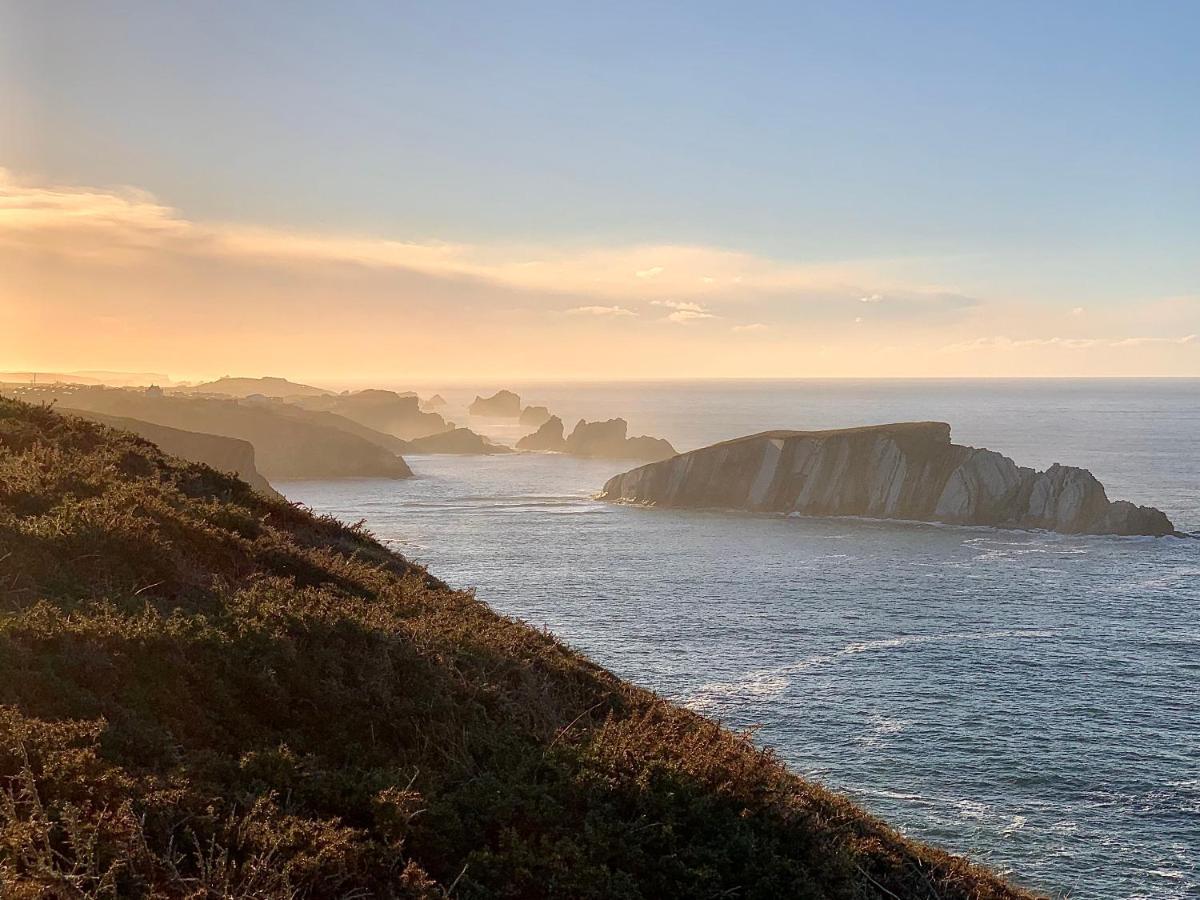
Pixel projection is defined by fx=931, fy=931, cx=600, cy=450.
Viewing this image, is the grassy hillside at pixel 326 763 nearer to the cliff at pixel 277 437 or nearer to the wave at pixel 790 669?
the wave at pixel 790 669

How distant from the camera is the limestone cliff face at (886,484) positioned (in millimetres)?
99250

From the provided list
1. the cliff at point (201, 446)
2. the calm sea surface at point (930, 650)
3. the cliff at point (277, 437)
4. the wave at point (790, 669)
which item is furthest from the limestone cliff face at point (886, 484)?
the cliff at point (277, 437)

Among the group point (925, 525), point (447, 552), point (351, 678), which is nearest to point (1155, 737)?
point (351, 678)

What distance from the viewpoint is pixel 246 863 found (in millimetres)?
9297

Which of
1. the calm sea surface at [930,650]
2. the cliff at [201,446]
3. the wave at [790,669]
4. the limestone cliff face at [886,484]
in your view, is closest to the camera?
the calm sea surface at [930,650]

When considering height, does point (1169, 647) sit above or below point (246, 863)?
below

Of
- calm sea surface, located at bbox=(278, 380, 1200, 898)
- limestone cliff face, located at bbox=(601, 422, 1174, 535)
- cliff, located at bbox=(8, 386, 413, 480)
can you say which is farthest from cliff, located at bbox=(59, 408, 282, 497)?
limestone cliff face, located at bbox=(601, 422, 1174, 535)

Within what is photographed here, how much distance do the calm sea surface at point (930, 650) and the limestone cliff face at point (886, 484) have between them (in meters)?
4.98

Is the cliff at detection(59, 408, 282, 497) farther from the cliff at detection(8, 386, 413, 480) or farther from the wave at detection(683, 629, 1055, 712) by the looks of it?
the wave at detection(683, 629, 1055, 712)

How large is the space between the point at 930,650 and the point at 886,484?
62052mm

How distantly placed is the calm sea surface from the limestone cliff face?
4984 mm

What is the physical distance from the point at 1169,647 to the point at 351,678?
5339 cm

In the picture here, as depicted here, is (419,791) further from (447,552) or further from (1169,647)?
(447,552)

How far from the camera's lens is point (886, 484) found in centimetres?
11225
